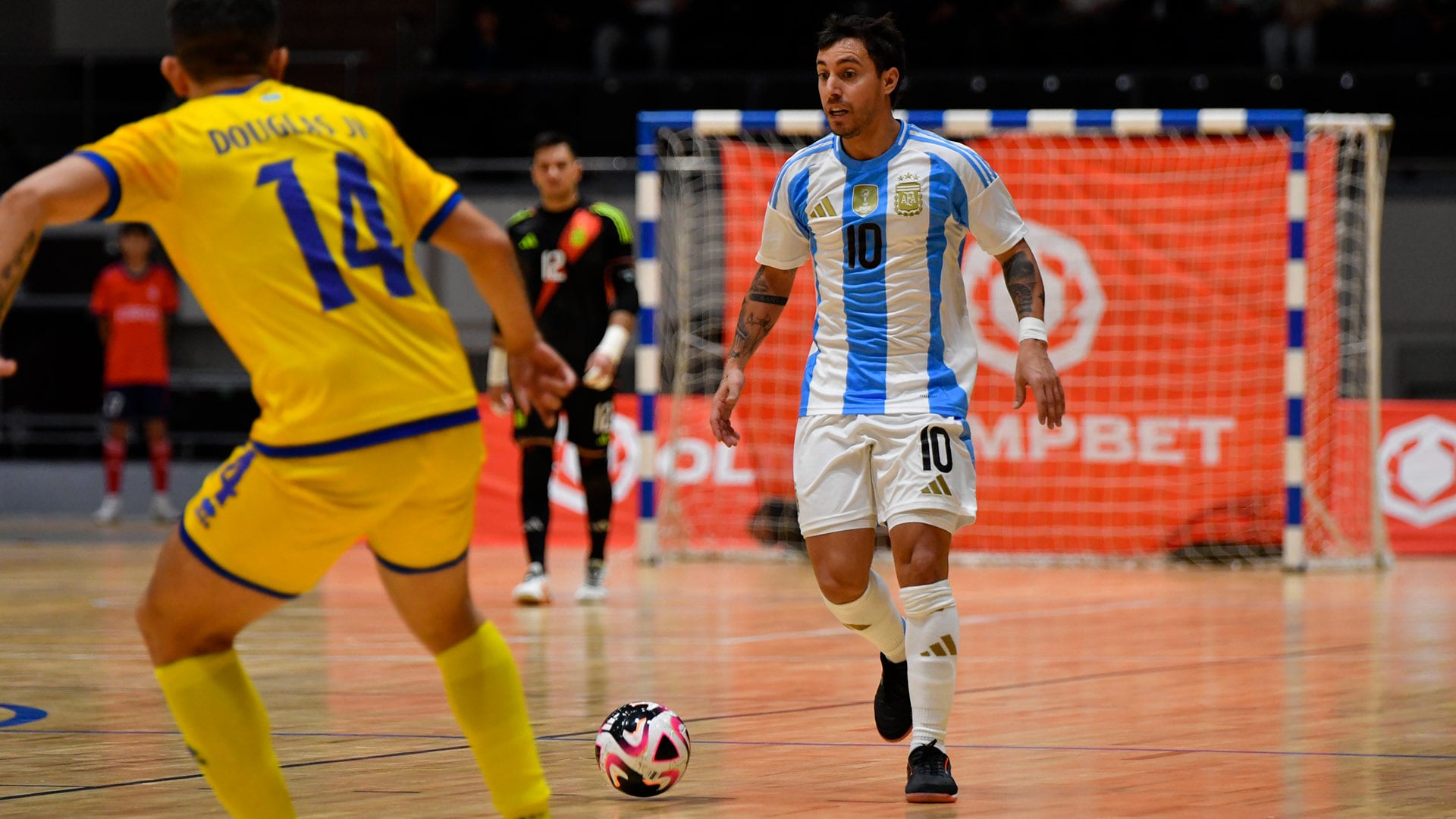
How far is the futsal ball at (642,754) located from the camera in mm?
4289

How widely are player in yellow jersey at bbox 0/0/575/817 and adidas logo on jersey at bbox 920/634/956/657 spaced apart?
149 centimetres

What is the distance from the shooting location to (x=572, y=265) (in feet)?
31.3

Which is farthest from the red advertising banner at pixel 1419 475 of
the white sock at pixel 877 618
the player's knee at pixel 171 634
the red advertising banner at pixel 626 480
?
the player's knee at pixel 171 634

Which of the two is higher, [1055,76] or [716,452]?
[1055,76]

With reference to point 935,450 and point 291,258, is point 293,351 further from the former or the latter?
point 935,450

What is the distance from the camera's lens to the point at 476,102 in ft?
57.4

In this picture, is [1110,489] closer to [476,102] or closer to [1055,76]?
[1055,76]

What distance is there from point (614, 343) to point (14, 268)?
599cm

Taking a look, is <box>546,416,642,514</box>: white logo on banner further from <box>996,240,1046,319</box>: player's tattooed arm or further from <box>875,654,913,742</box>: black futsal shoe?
<box>996,240,1046,319</box>: player's tattooed arm

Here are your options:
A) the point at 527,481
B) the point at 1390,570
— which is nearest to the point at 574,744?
the point at 527,481

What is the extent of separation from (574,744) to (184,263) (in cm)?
221

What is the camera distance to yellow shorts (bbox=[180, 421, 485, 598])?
3184 millimetres

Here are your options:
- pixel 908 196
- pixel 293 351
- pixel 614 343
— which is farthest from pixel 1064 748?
pixel 614 343

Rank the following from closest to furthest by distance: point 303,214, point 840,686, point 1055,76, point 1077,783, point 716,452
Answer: point 303,214 < point 1077,783 < point 840,686 < point 716,452 < point 1055,76
